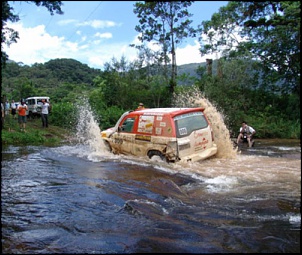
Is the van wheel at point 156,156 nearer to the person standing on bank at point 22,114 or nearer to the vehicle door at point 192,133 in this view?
the vehicle door at point 192,133

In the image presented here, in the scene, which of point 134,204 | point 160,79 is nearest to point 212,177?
point 134,204

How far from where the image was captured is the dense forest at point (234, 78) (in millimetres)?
22750

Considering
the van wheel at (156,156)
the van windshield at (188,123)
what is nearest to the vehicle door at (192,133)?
the van windshield at (188,123)

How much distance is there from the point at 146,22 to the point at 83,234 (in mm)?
25756

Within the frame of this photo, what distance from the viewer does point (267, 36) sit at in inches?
983

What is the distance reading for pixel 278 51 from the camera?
969 inches

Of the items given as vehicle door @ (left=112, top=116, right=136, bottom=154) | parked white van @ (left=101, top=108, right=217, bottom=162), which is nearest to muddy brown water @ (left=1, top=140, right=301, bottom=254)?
parked white van @ (left=101, top=108, right=217, bottom=162)

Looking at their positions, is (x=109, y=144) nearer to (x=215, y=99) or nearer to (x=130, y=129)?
(x=130, y=129)

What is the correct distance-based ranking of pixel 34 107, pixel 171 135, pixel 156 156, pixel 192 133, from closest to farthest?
pixel 171 135, pixel 192 133, pixel 156 156, pixel 34 107

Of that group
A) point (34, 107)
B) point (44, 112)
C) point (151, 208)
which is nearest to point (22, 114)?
point (44, 112)

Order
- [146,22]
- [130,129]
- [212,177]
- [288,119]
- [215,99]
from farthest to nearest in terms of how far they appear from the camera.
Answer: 1. [146,22]
2. [288,119]
3. [215,99]
4. [130,129]
5. [212,177]

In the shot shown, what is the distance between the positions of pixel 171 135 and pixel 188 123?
647 mm

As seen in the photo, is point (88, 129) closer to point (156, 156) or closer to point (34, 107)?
point (34, 107)

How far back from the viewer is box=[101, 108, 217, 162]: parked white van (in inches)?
371
